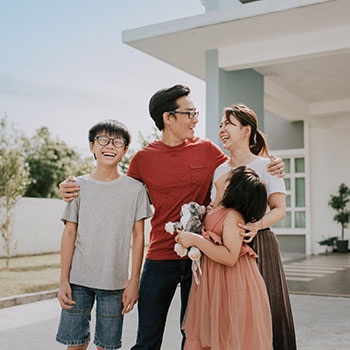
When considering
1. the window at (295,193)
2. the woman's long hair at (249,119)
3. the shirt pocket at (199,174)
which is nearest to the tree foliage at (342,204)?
the window at (295,193)

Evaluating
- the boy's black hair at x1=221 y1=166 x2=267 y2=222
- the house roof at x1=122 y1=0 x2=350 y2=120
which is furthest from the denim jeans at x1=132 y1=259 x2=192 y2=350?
the house roof at x1=122 y1=0 x2=350 y2=120

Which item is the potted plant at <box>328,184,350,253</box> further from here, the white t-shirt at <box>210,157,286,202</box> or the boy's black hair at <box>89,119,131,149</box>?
the boy's black hair at <box>89,119,131,149</box>

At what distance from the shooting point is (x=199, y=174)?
8.30 ft

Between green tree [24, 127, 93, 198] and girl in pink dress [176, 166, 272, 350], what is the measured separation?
2421 cm

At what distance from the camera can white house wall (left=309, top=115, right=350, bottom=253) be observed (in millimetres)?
12531

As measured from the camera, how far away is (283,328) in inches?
95.5

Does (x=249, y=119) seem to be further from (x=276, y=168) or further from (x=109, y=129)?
(x=109, y=129)

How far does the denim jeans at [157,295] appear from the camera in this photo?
96.5 inches

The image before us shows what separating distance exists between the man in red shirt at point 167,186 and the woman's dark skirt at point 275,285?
0.34 metres

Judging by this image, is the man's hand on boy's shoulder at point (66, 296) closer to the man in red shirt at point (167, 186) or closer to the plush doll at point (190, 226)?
the man in red shirt at point (167, 186)

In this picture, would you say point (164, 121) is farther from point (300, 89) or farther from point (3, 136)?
point (3, 136)

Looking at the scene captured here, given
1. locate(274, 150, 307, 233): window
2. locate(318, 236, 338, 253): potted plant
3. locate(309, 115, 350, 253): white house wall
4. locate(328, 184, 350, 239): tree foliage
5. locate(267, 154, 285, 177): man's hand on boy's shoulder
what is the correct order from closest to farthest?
locate(267, 154, 285, 177): man's hand on boy's shoulder, locate(328, 184, 350, 239): tree foliage, locate(318, 236, 338, 253): potted plant, locate(309, 115, 350, 253): white house wall, locate(274, 150, 307, 233): window

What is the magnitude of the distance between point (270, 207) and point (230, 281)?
1.24 ft

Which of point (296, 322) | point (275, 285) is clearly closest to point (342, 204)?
point (296, 322)
